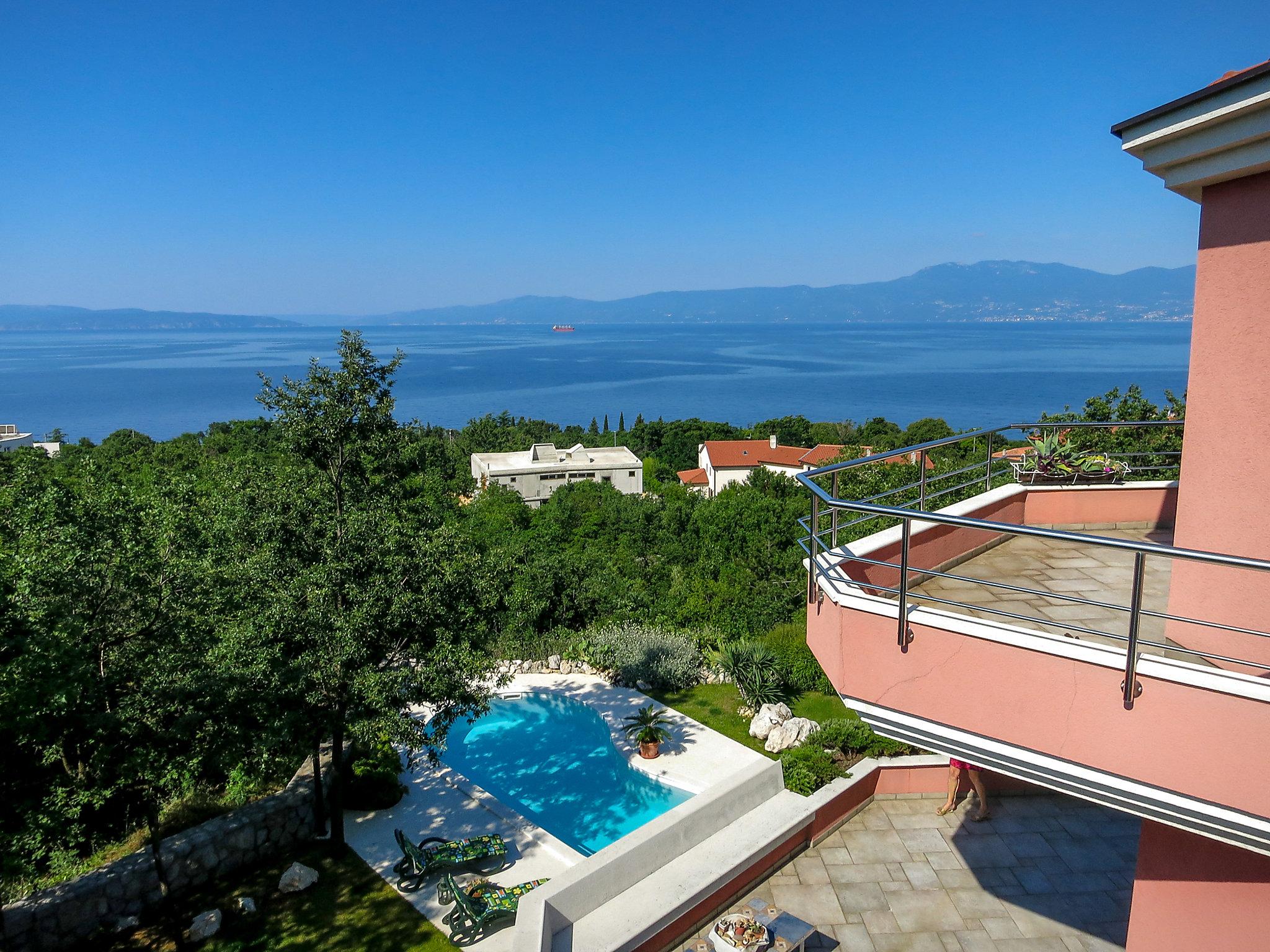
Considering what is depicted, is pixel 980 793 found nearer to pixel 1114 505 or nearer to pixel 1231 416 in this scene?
pixel 1114 505

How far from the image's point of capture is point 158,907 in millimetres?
8617

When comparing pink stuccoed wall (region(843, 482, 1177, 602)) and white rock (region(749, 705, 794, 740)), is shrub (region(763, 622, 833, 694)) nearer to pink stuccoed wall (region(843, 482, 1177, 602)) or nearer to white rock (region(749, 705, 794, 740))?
white rock (region(749, 705, 794, 740))

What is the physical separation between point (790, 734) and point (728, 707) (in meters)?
2.01

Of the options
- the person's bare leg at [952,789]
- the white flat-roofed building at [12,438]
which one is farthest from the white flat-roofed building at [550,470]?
the person's bare leg at [952,789]

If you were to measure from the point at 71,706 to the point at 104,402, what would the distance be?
160 meters

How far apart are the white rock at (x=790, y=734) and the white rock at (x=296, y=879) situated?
6120 millimetres

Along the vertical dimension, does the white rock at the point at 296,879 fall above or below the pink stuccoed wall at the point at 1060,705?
below

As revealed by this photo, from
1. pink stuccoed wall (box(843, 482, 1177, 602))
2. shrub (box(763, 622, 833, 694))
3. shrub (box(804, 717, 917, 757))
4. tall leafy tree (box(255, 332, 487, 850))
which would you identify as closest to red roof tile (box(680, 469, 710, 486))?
shrub (box(763, 622, 833, 694))

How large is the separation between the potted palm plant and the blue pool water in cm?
36

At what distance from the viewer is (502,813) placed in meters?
10.8

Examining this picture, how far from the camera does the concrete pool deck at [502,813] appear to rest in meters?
9.30

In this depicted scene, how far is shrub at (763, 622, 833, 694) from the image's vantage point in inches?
495

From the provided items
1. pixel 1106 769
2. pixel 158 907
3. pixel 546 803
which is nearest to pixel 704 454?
pixel 546 803

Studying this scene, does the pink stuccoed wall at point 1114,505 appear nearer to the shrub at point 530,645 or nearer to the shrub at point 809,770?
the shrub at point 809,770
